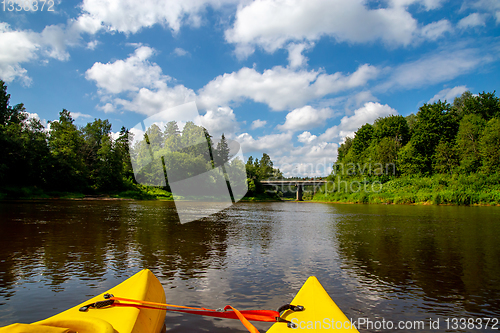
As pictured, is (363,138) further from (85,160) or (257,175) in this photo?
(85,160)

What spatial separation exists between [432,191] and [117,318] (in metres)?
60.0

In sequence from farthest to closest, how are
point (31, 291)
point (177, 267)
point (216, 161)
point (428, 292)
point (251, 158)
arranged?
point (251, 158), point (216, 161), point (177, 267), point (428, 292), point (31, 291)

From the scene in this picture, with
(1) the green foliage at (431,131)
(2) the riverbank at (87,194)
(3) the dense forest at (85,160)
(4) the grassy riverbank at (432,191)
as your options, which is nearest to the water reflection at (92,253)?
(3) the dense forest at (85,160)

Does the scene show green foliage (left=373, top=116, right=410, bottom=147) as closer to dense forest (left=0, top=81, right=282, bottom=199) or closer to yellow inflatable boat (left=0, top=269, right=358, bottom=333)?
dense forest (left=0, top=81, right=282, bottom=199)

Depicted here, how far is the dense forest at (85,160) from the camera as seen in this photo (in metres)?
46.1

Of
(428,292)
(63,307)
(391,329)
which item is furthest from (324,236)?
(63,307)

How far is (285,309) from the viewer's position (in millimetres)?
4246

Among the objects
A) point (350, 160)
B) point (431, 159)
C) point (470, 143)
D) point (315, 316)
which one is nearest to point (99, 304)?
point (315, 316)

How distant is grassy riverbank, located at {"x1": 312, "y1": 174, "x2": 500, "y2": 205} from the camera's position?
46.4 metres

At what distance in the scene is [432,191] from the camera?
171ft

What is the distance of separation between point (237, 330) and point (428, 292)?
4862 mm

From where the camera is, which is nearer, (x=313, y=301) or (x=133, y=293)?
(x=313, y=301)

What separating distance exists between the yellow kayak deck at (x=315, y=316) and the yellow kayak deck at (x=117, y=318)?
1805mm

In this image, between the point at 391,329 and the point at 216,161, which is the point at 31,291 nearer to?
the point at 391,329
